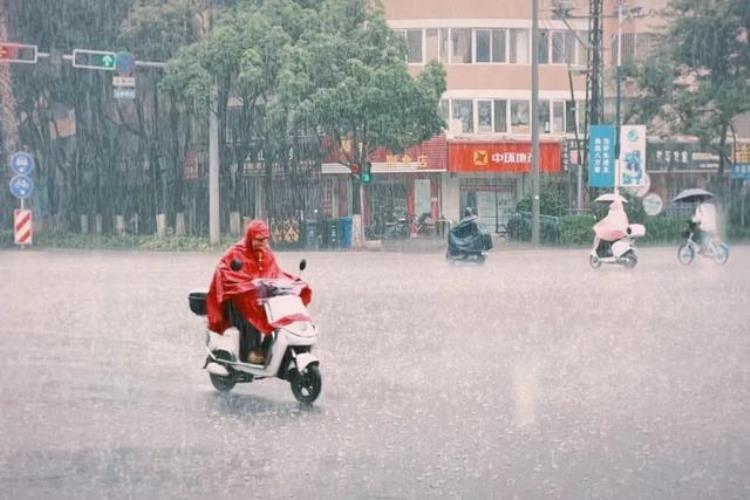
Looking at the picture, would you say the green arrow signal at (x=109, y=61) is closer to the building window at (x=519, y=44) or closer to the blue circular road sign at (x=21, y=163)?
the blue circular road sign at (x=21, y=163)

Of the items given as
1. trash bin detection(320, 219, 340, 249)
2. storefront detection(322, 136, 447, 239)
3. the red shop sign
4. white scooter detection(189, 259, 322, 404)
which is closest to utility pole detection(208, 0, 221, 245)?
trash bin detection(320, 219, 340, 249)

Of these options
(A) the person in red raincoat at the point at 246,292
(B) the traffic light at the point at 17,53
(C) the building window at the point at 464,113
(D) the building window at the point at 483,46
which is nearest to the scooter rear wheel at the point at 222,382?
(A) the person in red raincoat at the point at 246,292

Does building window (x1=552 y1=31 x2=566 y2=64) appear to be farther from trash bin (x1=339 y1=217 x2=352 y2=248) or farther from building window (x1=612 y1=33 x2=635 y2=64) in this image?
trash bin (x1=339 y1=217 x2=352 y2=248)

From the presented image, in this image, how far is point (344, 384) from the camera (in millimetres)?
11281

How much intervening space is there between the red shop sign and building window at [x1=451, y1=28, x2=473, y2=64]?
11.5 ft

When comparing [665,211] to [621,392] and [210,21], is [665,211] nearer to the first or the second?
[210,21]

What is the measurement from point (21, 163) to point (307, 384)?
95.0 feet

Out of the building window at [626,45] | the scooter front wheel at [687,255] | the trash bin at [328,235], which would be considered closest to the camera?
the scooter front wheel at [687,255]

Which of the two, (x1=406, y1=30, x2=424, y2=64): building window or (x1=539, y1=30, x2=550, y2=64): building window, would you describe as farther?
(x1=539, y1=30, x2=550, y2=64): building window

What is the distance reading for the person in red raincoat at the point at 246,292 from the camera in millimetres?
10156

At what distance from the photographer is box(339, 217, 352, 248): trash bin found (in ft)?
144

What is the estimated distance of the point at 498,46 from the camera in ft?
172

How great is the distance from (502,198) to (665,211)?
6524 mm

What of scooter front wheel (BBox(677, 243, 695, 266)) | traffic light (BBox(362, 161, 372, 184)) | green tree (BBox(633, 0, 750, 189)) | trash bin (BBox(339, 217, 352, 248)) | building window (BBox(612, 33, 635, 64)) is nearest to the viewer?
scooter front wheel (BBox(677, 243, 695, 266))
